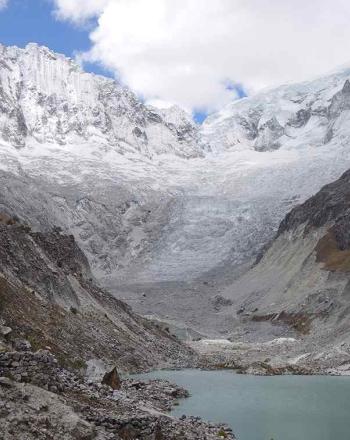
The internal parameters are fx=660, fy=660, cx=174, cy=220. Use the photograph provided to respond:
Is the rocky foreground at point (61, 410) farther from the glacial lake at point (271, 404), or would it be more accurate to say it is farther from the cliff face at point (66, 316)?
the cliff face at point (66, 316)

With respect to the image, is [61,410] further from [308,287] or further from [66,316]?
[308,287]

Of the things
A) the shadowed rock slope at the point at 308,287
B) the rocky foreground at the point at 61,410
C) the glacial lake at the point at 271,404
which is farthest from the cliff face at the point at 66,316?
the shadowed rock slope at the point at 308,287

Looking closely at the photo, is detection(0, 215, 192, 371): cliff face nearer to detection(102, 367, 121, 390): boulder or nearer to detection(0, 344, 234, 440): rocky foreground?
detection(102, 367, 121, 390): boulder

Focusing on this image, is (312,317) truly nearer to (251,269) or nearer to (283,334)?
(283,334)

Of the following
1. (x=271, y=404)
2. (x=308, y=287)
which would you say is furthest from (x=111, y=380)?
(x=308, y=287)

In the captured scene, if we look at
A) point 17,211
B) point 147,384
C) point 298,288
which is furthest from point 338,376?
point 17,211

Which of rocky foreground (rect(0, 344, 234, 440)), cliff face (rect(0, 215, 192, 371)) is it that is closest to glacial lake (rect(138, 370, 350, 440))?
cliff face (rect(0, 215, 192, 371))

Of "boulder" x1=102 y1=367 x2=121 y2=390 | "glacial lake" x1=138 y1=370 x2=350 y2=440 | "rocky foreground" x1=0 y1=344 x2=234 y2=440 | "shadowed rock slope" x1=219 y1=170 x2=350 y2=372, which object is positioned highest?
"shadowed rock slope" x1=219 y1=170 x2=350 y2=372
